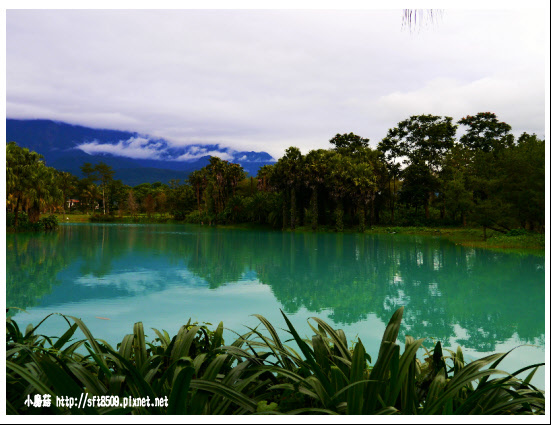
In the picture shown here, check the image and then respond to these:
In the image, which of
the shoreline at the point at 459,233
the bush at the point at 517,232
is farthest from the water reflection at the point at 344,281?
the bush at the point at 517,232

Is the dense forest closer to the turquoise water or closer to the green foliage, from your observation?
the turquoise water

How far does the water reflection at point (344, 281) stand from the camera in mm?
6312

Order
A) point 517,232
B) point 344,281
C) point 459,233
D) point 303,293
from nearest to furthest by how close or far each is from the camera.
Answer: point 303,293 < point 344,281 < point 517,232 < point 459,233

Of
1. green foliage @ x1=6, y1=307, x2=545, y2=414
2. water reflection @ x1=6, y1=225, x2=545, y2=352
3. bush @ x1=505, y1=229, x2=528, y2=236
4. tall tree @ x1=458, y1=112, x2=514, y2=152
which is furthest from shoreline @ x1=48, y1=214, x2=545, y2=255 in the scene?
green foliage @ x1=6, y1=307, x2=545, y2=414

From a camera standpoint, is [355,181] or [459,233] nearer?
[459,233]

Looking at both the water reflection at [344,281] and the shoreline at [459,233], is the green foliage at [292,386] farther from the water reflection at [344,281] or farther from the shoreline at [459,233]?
the shoreline at [459,233]

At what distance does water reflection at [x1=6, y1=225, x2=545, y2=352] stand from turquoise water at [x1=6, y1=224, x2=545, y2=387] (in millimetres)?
25

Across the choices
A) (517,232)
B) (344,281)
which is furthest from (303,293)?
(517,232)

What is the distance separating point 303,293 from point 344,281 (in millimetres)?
1667

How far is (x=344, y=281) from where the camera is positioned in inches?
378

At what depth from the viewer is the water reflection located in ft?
20.7

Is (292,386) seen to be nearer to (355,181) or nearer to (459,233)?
(459,233)

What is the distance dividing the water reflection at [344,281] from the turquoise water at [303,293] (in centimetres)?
2

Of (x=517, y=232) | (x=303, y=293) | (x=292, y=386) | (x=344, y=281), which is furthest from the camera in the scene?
(x=517, y=232)
